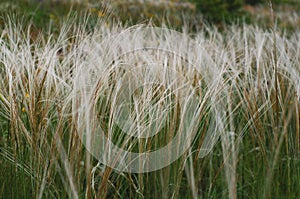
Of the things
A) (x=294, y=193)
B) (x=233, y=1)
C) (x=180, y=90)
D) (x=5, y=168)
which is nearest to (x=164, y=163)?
(x=180, y=90)

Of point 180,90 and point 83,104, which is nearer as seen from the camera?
point 83,104

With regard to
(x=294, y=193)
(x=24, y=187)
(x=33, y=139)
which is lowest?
(x=294, y=193)

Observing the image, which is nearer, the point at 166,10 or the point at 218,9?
the point at 166,10

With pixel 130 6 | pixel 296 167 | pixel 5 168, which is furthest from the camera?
pixel 130 6

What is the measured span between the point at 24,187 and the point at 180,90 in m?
0.62

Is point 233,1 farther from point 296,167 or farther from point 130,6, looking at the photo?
point 296,167

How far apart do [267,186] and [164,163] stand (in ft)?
1.13

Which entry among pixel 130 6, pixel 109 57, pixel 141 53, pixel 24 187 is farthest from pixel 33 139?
pixel 130 6

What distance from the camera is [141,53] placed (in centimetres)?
207

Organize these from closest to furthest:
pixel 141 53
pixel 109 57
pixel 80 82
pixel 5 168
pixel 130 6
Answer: pixel 80 82
pixel 5 168
pixel 109 57
pixel 141 53
pixel 130 6

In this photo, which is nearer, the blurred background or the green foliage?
the blurred background

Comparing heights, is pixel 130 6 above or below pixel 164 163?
above

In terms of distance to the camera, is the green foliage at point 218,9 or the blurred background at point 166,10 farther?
the green foliage at point 218,9

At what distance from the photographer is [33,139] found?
5.07 ft
